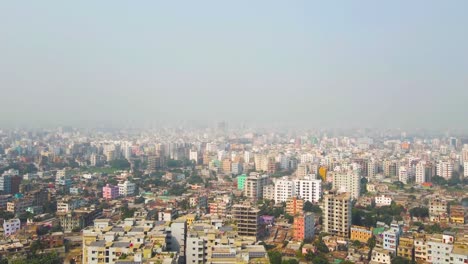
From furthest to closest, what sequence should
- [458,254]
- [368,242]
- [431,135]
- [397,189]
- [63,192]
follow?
[431,135] < [397,189] < [63,192] < [368,242] < [458,254]

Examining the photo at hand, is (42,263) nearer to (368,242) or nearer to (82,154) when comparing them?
(368,242)

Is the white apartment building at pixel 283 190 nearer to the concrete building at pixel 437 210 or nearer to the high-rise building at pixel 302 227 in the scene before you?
the concrete building at pixel 437 210

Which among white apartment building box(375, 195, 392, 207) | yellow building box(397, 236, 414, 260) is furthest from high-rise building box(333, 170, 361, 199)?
yellow building box(397, 236, 414, 260)

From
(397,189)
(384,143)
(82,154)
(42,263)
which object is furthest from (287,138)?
(42,263)

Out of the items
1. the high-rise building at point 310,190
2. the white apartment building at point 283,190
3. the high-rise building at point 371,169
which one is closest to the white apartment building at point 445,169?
the high-rise building at point 371,169

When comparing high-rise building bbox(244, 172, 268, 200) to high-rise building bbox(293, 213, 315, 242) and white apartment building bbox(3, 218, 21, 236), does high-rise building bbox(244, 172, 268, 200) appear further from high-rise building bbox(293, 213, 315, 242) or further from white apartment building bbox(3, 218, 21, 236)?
white apartment building bbox(3, 218, 21, 236)

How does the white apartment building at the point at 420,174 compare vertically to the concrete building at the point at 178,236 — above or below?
below
